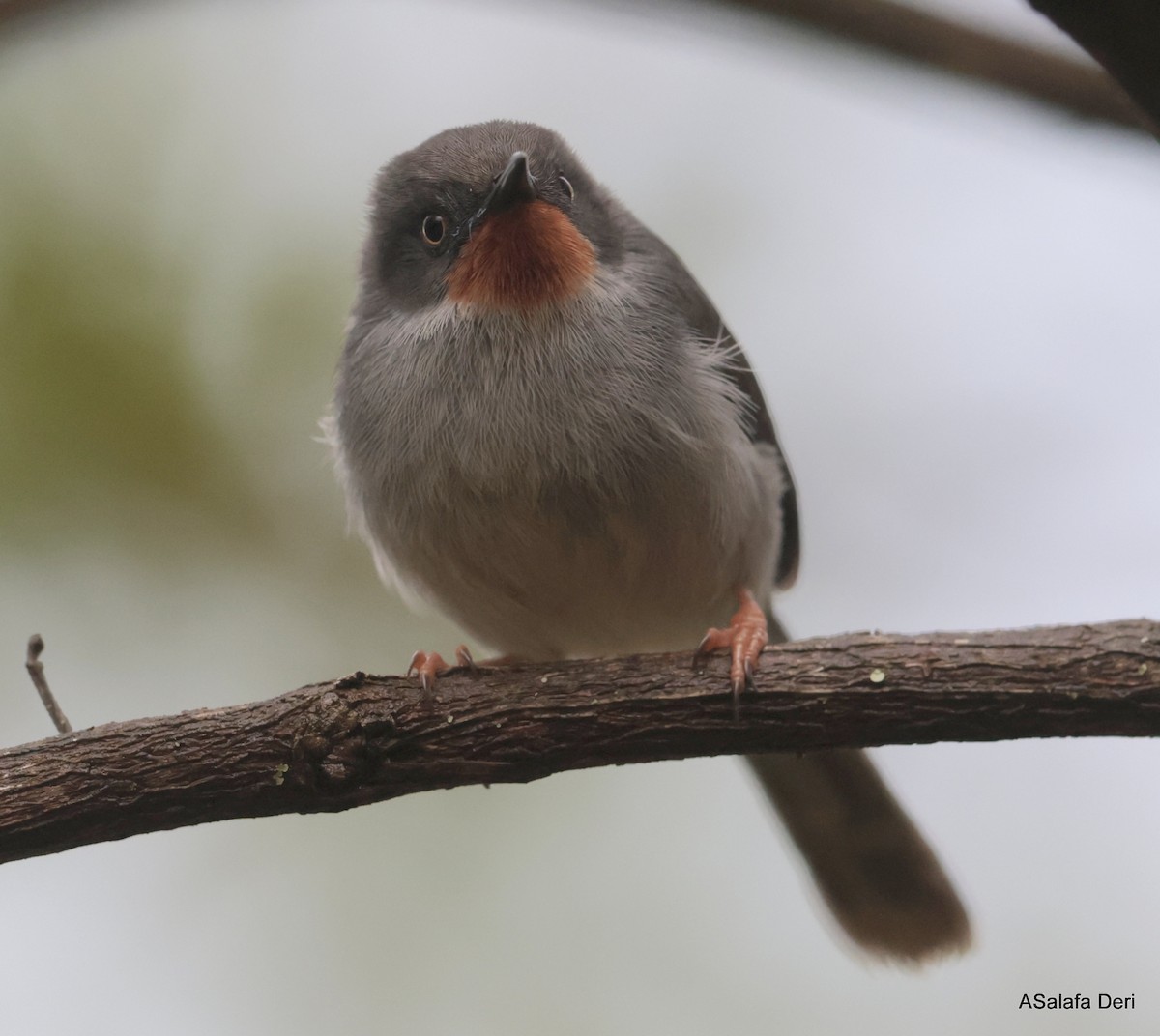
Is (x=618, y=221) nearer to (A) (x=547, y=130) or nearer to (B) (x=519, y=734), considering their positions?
(A) (x=547, y=130)

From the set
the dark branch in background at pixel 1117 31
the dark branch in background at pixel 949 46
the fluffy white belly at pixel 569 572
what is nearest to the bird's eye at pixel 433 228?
the fluffy white belly at pixel 569 572

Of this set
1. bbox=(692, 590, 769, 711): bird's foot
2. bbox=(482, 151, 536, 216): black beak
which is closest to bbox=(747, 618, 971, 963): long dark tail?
bbox=(692, 590, 769, 711): bird's foot

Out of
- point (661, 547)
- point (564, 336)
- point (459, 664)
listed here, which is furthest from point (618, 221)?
point (459, 664)

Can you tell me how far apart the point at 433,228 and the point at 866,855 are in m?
3.39

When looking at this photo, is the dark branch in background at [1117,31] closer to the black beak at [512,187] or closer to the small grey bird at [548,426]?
the small grey bird at [548,426]

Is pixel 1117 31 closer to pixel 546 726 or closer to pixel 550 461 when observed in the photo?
pixel 546 726

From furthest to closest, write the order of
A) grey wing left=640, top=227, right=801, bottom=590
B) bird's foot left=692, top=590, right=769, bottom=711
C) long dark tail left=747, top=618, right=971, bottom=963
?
long dark tail left=747, top=618, right=971, bottom=963 → grey wing left=640, top=227, right=801, bottom=590 → bird's foot left=692, top=590, right=769, bottom=711

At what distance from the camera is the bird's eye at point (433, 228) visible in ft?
16.6

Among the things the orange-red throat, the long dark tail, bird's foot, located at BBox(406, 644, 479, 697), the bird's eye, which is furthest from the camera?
the long dark tail

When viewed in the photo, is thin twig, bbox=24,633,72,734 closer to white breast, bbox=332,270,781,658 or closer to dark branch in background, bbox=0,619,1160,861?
dark branch in background, bbox=0,619,1160,861

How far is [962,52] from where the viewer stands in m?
3.88

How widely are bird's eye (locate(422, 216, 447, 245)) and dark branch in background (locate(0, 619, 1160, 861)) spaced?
194 centimetres

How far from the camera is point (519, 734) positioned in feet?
13.1

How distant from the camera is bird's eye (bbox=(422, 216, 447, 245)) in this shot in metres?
5.06
